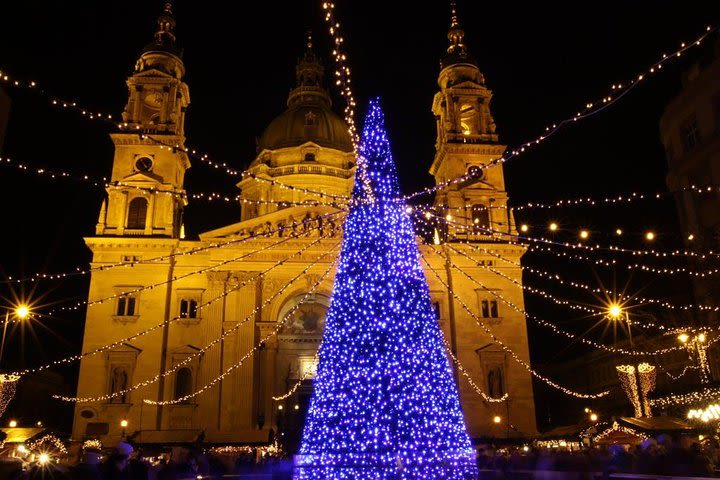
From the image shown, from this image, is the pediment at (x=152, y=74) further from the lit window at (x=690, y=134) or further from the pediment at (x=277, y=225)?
the lit window at (x=690, y=134)

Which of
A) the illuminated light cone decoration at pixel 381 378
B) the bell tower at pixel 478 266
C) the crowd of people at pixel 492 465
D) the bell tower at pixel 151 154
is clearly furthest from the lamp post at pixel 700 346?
the bell tower at pixel 151 154

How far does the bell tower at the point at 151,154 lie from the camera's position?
3581 cm

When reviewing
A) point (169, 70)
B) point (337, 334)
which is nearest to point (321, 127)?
point (169, 70)

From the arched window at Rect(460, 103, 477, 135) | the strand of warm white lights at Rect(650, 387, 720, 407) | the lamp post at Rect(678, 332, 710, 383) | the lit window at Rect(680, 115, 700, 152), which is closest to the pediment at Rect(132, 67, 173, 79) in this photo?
the arched window at Rect(460, 103, 477, 135)

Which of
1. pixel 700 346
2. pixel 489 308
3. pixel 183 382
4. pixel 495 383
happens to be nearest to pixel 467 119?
pixel 489 308

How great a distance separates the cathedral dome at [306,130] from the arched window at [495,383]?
2274cm

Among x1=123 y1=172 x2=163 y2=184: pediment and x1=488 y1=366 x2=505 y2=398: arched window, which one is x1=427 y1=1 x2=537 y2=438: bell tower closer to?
x1=488 y1=366 x2=505 y2=398: arched window

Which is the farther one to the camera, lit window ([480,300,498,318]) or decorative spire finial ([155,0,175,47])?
decorative spire finial ([155,0,175,47])

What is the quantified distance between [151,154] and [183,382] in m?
13.3

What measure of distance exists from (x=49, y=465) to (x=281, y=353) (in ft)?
99.6

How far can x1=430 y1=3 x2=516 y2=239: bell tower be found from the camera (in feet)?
123

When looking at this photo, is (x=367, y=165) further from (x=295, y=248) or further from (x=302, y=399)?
A: (x=302, y=399)

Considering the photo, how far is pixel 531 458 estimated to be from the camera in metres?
17.9

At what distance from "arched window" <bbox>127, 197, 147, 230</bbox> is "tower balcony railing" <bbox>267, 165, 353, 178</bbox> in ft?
44.3
